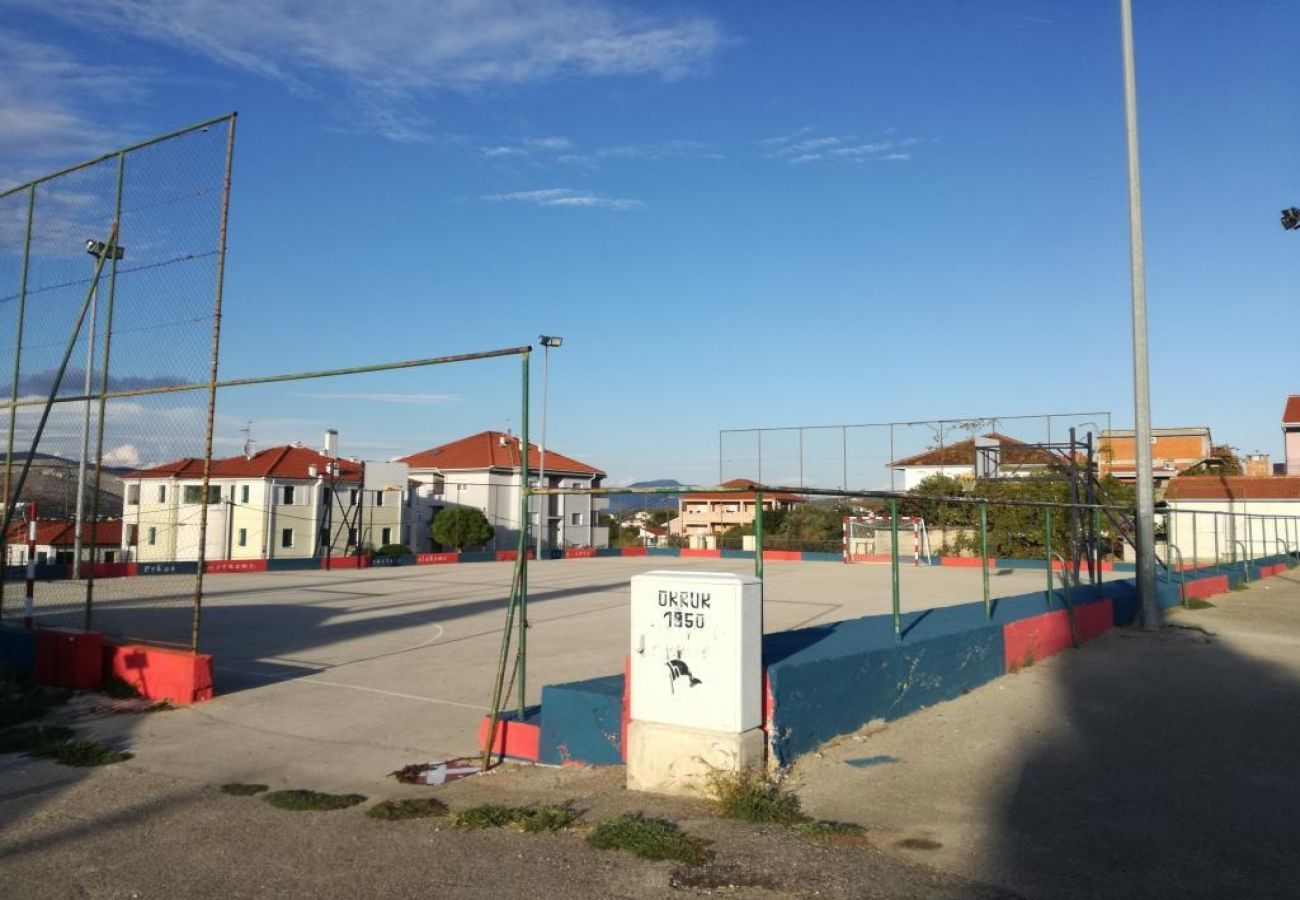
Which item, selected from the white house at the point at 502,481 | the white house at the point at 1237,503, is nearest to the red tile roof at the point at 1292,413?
the white house at the point at 1237,503

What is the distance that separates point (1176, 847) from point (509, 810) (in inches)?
153

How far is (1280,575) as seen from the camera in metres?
29.0

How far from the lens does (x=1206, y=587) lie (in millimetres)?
21047

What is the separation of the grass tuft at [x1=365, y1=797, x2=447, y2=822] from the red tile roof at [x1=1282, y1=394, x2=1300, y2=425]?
7101 centimetres

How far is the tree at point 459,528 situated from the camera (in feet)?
185

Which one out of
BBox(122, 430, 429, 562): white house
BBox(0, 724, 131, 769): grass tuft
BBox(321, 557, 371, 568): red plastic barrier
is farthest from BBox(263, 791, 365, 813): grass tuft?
BBox(321, 557, 371, 568): red plastic barrier

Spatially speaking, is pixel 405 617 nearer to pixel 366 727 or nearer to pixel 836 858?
pixel 366 727

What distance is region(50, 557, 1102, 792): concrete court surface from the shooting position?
27.8ft

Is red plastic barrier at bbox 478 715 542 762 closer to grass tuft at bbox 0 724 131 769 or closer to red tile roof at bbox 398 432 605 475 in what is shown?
grass tuft at bbox 0 724 131 769

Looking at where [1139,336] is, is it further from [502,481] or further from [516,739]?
[502,481]

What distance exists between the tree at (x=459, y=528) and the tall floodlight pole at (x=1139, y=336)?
148ft

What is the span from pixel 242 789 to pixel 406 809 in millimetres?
1512

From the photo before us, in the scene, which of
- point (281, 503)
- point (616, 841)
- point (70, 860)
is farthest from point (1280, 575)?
point (281, 503)

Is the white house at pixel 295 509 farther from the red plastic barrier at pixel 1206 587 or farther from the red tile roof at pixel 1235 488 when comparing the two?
the red tile roof at pixel 1235 488
